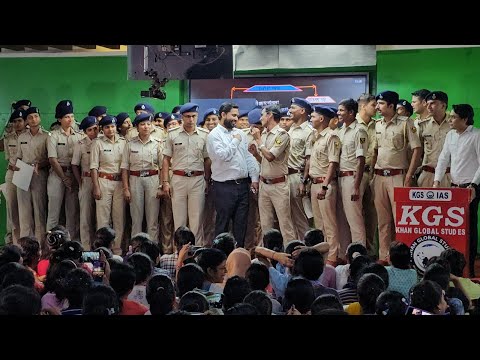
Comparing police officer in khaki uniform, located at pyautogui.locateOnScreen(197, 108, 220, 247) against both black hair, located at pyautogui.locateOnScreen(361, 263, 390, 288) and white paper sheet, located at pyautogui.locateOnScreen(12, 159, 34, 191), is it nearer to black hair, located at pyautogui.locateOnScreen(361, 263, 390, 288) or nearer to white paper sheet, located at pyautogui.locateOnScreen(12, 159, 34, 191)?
white paper sheet, located at pyautogui.locateOnScreen(12, 159, 34, 191)

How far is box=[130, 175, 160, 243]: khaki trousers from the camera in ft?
32.0

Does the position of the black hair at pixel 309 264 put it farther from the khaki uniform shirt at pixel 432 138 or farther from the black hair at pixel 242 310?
the khaki uniform shirt at pixel 432 138

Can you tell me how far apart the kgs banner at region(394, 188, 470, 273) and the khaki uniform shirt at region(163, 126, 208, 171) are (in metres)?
2.55

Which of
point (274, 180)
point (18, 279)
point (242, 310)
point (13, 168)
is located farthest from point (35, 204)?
point (242, 310)

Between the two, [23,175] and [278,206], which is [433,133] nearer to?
[278,206]

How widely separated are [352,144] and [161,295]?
3884 millimetres

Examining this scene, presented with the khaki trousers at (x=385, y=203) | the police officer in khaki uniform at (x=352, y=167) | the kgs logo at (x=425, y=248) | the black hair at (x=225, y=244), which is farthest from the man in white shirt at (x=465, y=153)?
the black hair at (x=225, y=244)

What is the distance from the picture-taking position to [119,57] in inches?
431

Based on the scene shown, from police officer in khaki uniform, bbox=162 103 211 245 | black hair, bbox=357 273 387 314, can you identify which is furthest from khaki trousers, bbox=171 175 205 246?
black hair, bbox=357 273 387 314

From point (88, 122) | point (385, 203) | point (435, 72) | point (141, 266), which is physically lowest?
point (141, 266)

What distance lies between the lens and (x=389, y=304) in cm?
545

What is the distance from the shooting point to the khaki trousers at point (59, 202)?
9.92 m

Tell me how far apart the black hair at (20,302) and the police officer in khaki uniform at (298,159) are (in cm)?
442
